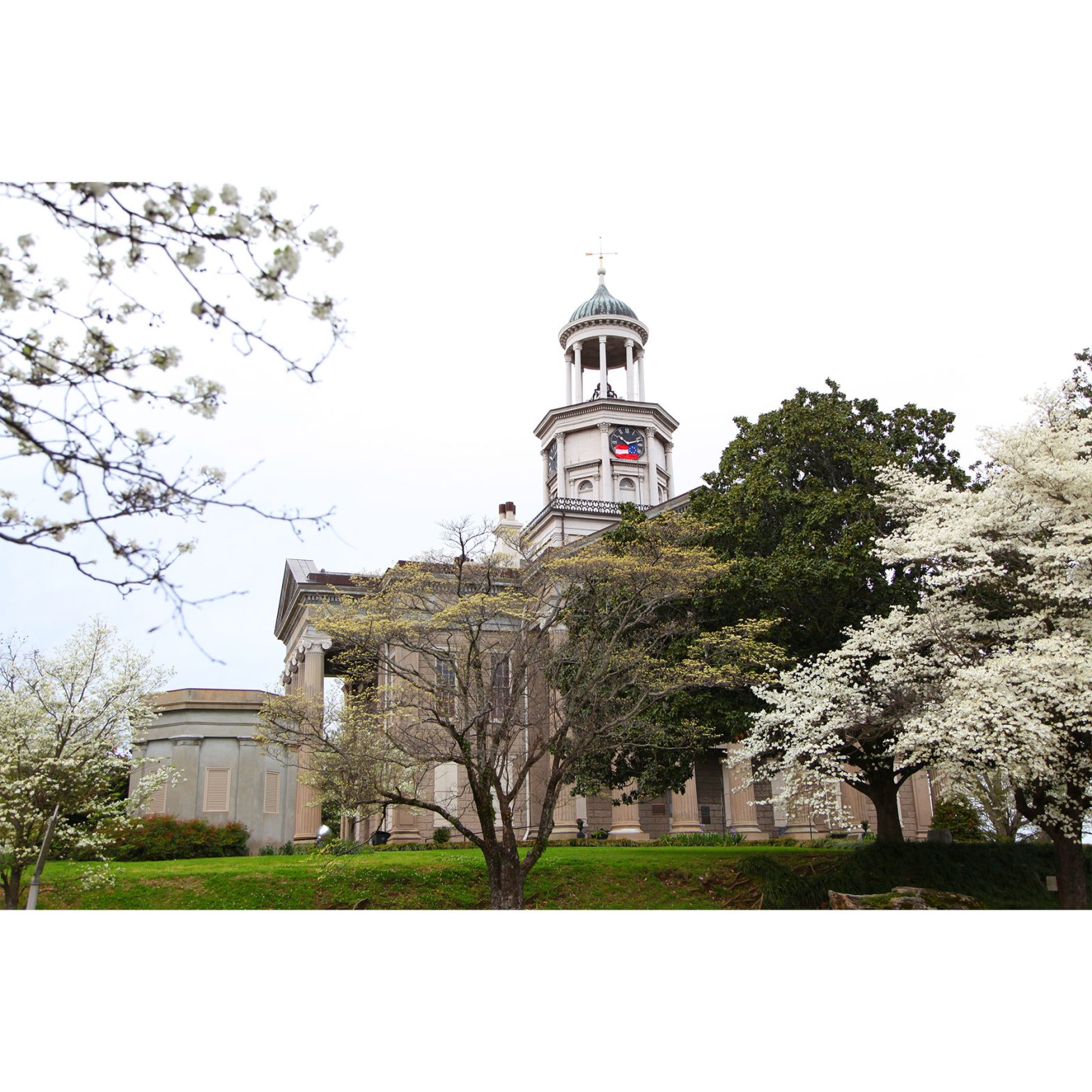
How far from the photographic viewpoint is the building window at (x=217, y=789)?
28641 mm

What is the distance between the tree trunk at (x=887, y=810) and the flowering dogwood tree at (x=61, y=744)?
48.8 ft

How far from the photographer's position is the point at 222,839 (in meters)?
27.2

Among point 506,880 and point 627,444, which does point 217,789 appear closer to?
point 506,880

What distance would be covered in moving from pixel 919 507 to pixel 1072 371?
14.2 ft

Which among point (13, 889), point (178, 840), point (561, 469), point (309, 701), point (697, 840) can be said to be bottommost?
point (13, 889)

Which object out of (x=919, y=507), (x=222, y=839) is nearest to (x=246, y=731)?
(x=222, y=839)

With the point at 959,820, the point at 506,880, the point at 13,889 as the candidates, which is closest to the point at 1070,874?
the point at 506,880

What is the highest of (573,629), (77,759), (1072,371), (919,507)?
(1072,371)

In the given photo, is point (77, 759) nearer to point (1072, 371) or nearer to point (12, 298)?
point (12, 298)

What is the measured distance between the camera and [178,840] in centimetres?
2595

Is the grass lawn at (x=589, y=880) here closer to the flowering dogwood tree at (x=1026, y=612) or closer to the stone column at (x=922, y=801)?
the flowering dogwood tree at (x=1026, y=612)

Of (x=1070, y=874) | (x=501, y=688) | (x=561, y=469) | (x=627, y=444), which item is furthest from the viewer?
(x=561, y=469)

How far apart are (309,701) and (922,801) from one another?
26.8 meters

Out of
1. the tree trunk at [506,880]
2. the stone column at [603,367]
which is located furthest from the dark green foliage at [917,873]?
the stone column at [603,367]
